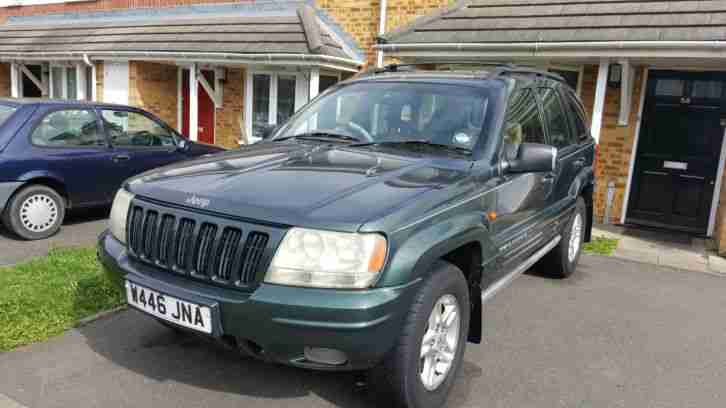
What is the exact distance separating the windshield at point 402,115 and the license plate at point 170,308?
64.7 inches

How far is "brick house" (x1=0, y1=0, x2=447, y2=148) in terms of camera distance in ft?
33.8

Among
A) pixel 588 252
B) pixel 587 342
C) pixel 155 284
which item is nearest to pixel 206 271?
A: pixel 155 284

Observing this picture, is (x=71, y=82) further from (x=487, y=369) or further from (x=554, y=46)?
(x=487, y=369)

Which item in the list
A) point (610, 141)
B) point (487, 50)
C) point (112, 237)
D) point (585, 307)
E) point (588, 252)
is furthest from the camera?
point (610, 141)

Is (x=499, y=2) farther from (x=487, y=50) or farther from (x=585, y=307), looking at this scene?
(x=585, y=307)

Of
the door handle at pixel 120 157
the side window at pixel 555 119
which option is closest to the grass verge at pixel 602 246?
the side window at pixel 555 119

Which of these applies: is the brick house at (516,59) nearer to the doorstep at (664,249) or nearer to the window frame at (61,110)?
the doorstep at (664,249)

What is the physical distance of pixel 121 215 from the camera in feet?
10.4

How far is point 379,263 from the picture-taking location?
8.17ft

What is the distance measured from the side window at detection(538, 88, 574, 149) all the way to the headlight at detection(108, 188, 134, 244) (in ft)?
10.4

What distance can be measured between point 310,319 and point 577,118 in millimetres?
4052

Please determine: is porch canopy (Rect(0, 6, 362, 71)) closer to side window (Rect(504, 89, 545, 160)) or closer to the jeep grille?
side window (Rect(504, 89, 545, 160))

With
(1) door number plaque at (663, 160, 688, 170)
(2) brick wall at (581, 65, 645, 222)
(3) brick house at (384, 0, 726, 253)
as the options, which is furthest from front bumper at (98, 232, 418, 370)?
(1) door number plaque at (663, 160, 688, 170)

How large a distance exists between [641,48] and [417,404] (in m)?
5.97
